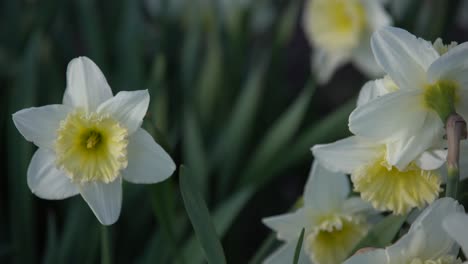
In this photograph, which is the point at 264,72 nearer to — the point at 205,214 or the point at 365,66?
the point at 365,66

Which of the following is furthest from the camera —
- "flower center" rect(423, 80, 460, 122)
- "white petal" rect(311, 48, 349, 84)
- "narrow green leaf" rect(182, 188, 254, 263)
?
"white petal" rect(311, 48, 349, 84)

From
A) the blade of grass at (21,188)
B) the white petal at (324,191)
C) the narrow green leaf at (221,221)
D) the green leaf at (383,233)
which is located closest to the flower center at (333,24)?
the narrow green leaf at (221,221)

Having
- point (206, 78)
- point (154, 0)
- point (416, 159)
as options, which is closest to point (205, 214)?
point (416, 159)

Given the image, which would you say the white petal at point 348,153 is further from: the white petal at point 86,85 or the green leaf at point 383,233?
the white petal at point 86,85

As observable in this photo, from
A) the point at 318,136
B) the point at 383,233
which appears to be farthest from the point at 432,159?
the point at 318,136

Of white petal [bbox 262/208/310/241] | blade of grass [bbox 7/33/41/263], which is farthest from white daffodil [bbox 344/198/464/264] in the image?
blade of grass [bbox 7/33/41/263]

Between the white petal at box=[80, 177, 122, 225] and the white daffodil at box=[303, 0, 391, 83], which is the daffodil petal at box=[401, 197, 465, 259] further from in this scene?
the white daffodil at box=[303, 0, 391, 83]

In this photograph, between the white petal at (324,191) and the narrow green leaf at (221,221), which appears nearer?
the white petal at (324,191)

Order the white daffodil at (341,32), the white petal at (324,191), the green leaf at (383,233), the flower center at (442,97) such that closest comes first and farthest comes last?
1. the flower center at (442,97)
2. the green leaf at (383,233)
3. the white petal at (324,191)
4. the white daffodil at (341,32)
